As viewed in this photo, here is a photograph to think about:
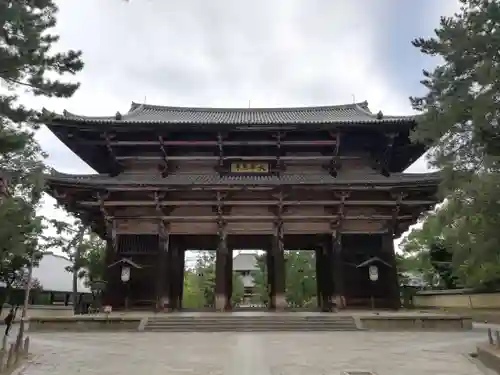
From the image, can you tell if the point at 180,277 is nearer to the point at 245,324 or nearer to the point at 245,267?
the point at 245,324

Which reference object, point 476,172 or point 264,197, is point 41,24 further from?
point 264,197

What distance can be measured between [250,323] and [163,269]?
5.57m

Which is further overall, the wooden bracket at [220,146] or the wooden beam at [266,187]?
the wooden bracket at [220,146]

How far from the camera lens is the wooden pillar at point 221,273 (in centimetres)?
1908

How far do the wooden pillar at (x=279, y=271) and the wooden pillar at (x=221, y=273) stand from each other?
7.97ft

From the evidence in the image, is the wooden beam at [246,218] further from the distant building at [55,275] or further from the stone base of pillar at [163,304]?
the distant building at [55,275]

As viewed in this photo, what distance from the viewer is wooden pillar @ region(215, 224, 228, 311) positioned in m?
19.1

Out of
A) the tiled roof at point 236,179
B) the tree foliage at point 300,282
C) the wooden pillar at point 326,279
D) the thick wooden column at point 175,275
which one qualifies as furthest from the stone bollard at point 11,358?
the tree foliage at point 300,282

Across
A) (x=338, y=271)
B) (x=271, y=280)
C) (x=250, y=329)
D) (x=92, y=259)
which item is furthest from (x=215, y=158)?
(x=92, y=259)

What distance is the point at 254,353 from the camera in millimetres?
10414

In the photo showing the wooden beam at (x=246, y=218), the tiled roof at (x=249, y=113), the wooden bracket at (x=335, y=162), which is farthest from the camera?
the tiled roof at (x=249, y=113)

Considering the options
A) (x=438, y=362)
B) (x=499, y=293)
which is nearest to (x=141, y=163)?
(x=438, y=362)

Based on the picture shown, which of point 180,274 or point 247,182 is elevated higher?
point 247,182

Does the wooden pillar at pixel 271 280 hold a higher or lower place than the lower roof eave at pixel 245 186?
lower
